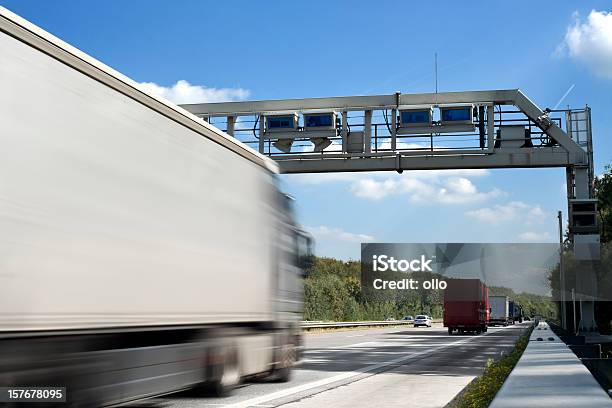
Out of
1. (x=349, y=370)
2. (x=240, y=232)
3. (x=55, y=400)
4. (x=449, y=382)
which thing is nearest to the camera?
(x=55, y=400)

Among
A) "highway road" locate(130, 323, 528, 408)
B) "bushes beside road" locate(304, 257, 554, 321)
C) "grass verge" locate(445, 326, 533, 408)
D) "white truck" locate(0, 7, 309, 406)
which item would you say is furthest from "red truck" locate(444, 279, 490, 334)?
"white truck" locate(0, 7, 309, 406)

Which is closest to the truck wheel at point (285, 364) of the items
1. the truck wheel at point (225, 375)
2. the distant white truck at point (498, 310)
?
the truck wheel at point (225, 375)

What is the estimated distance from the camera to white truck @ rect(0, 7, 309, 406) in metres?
6.86

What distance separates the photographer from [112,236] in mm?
8234

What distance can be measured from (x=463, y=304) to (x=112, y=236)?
4456cm

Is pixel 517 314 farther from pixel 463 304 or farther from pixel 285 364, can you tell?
pixel 285 364

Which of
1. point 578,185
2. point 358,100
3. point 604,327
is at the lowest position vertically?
point 604,327

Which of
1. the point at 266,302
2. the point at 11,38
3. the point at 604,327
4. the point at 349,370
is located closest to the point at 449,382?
the point at 349,370

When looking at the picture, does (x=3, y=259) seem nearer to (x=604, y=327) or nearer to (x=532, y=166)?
(x=532, y=166)

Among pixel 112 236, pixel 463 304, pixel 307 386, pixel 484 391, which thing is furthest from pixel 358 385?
pixel 463 304

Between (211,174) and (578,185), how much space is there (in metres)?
21.8

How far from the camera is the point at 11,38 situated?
6.93m

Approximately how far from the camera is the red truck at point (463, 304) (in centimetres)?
5081

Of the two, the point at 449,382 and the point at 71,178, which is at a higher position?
the point at 71,178
